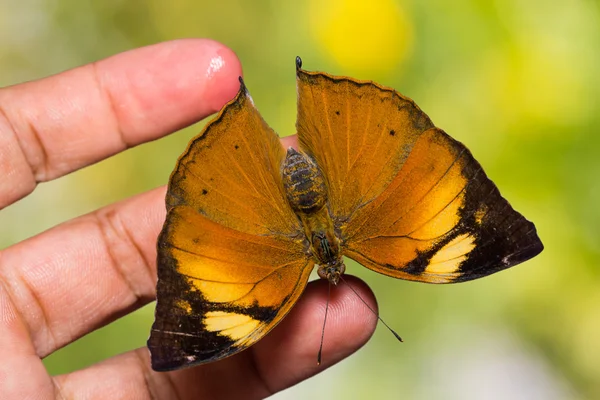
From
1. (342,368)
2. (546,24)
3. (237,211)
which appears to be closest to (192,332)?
(237,211)

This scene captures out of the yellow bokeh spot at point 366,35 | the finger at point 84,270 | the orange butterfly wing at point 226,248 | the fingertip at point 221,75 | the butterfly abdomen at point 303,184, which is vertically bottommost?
the finger at point 84,270

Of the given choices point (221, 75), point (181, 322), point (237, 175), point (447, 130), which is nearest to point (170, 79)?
point (221, 75)

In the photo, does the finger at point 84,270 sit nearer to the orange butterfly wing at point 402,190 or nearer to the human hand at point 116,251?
the human hand at point 116,251

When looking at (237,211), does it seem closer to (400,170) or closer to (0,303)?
(400,170)

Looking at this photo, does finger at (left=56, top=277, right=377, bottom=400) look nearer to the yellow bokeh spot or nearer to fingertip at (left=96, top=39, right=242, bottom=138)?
fingertip at (left=96, top=39, right=242, bottom=138)

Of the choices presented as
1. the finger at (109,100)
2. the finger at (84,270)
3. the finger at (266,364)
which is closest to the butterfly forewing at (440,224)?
the finger at (266,364)
